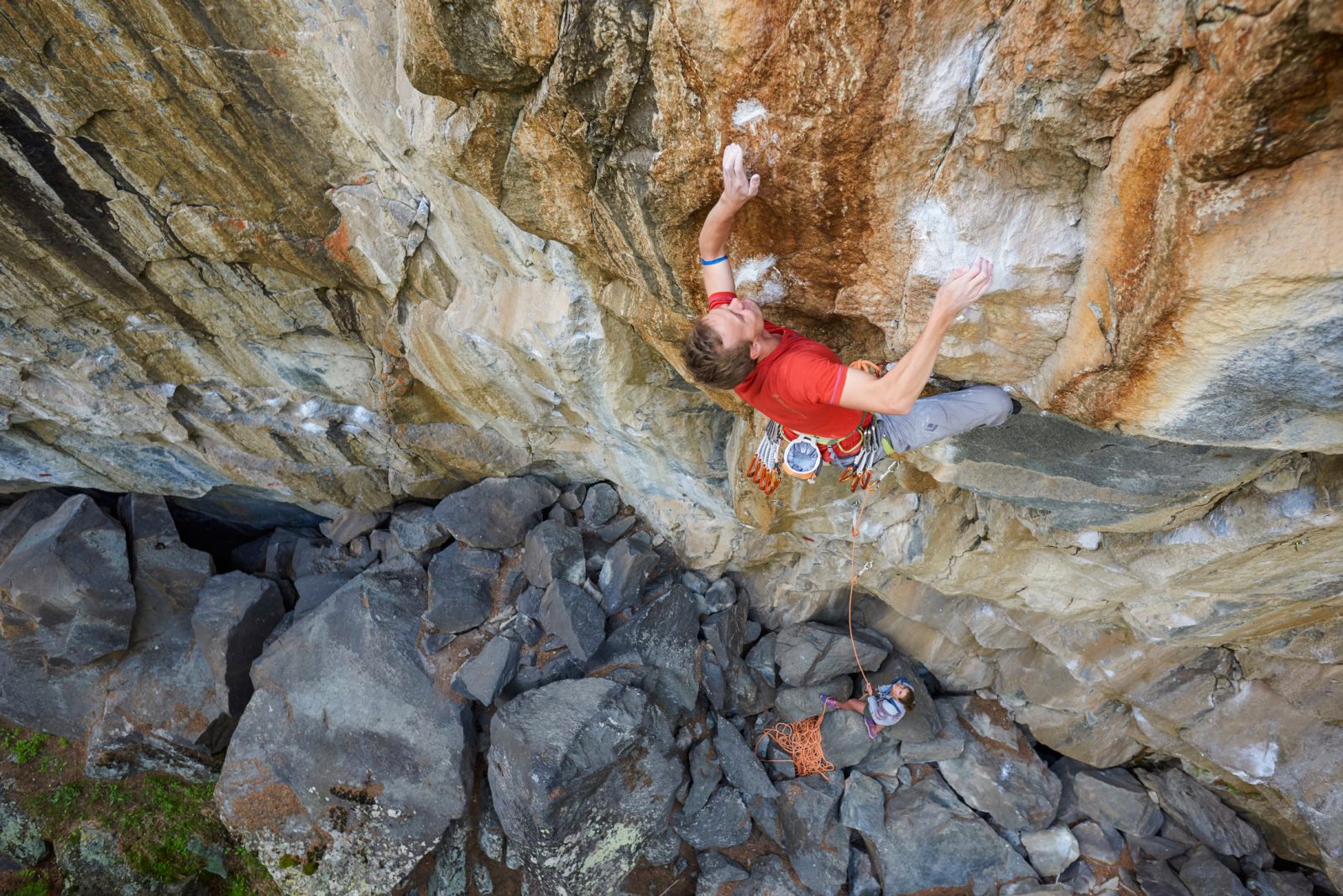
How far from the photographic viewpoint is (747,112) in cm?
293

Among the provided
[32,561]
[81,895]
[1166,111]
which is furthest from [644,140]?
[81,895]

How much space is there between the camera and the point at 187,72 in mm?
4234

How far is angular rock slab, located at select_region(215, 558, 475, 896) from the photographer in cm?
720

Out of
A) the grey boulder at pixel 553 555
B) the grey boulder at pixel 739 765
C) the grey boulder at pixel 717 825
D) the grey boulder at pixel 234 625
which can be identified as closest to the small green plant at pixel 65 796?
the grey boulder at pixel 234 625

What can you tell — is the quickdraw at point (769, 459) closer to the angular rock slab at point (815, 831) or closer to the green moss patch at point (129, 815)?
the angular rock slab at point (815, 831)

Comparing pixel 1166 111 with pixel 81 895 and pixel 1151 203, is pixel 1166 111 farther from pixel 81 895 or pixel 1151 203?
pixel 81 895

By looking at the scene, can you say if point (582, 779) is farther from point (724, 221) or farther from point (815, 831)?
point (724, 221)

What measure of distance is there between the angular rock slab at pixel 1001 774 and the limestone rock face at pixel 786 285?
39 cm

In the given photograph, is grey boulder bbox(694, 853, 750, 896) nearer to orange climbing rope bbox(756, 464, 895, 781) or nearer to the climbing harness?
orange climbing rope bbox(756, 464, 895, 781)

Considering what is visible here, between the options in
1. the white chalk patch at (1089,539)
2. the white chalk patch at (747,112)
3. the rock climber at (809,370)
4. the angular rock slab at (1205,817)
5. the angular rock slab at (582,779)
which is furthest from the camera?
the angular rock slab at (1205,817)

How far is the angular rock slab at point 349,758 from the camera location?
7.20 m

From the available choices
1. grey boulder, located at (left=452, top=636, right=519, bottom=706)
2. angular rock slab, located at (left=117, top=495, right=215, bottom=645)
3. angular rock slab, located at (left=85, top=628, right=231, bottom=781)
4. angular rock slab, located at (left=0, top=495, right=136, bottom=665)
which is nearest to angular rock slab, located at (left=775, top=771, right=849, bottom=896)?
grey boulder, located at (left=452, top=636, right=519, bottom=706)

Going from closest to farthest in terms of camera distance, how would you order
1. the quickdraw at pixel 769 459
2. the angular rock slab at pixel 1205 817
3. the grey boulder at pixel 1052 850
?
the quickdraw at pixel 769 459 → the angular rock slab at pixel 1205 817 → the grey boulder at pixel 1052 850

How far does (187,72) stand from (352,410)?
12.8 feet
